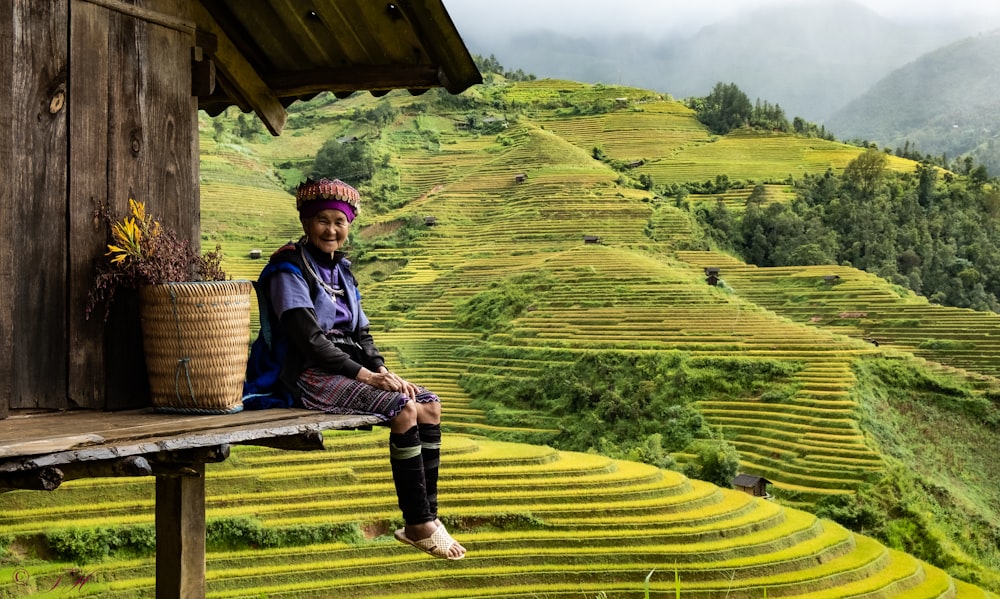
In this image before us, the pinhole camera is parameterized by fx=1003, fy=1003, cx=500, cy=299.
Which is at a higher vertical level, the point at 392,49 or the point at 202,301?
the point at 392,49

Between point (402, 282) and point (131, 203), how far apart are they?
3276 cm

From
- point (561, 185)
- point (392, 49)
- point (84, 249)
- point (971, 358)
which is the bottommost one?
point (971, 358)

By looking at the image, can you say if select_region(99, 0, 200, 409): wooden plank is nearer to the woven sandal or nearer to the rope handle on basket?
the rope handle on basket

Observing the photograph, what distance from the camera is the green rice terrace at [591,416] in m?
12.3

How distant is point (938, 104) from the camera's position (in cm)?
14475

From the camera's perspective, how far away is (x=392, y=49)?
346 centimetres

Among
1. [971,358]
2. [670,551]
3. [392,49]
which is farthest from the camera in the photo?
[971,358]

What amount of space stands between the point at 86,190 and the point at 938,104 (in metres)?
158

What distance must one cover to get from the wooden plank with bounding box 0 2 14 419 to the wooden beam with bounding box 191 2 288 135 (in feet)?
2.40

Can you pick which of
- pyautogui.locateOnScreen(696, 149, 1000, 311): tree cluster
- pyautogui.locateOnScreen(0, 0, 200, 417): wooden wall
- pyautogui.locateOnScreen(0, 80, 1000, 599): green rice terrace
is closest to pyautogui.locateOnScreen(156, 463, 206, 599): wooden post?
pyautogui.locateOnScreen(0, 0, 200, 417): wooden wall

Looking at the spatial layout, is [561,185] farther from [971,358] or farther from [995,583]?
[995,583]

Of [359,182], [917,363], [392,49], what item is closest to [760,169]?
[359,182]

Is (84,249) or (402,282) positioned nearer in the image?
(84,249)

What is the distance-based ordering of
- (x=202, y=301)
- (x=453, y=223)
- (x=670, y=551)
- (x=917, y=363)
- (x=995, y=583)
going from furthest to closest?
(x=453, y=223) < (x=917, y=363) < (x=995, y=583) < (x=670, y=551) < (x=202, y=301)
